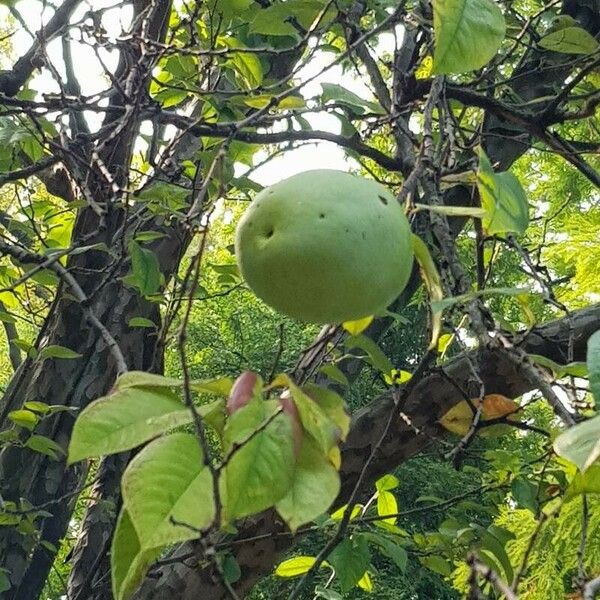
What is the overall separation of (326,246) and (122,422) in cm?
14

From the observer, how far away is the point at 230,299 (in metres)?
8.37

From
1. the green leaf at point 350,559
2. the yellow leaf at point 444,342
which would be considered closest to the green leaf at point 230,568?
the green leaf at point 350,559

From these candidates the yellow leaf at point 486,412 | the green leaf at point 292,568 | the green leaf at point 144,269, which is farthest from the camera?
the green leaf at point 292,568

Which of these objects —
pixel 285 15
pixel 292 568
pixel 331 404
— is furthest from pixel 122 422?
pixel 292 568

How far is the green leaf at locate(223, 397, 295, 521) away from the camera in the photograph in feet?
1.23

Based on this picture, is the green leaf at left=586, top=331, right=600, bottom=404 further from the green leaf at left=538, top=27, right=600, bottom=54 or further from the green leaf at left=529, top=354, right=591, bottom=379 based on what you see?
the green leaf at left=538, top=27, right=600, bottom=54

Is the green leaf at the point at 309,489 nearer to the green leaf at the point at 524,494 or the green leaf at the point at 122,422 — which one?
the green leaf at the point at 122,422

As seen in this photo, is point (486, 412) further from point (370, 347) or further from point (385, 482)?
point (385, 482)

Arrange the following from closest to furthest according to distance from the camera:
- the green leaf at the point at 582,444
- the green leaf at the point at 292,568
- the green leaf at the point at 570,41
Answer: the green leaf at the point at 582,444 → the green leaf at the point at 570,41 → the green leaf at the point at 292,568

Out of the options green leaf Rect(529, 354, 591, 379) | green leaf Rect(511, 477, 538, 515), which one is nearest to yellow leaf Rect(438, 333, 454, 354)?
green leaf Rect(529, 354, 591, 379)

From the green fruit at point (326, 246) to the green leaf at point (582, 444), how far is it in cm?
17

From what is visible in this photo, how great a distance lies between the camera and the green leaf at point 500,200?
53 centimetres

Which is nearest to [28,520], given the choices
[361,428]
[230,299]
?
[361,428]

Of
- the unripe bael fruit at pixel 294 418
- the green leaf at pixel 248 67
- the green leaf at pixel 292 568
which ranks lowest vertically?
the green leaf at pixel 292 568
